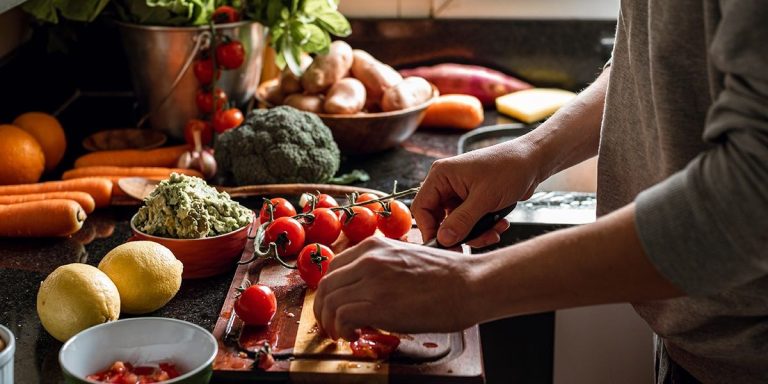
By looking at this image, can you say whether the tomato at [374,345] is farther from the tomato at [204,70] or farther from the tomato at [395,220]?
the tomato at [204,70]

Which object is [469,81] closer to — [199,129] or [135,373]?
[199,129]

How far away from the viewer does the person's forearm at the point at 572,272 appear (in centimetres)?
97

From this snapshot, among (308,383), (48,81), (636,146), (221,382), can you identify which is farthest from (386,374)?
(48,81)

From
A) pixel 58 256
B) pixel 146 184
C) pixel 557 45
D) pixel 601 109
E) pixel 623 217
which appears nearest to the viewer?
pixel 623 217

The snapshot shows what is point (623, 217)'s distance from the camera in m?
0.98

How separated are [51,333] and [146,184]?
2.00ft

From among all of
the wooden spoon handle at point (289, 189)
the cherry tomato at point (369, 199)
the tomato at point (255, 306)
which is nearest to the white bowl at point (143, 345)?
the tomato at point (255, 306)

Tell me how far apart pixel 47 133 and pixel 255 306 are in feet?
3.03

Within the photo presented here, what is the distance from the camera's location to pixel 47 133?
1.97 m

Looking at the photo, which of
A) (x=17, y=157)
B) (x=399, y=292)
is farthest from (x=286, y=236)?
(x=17, y=157)

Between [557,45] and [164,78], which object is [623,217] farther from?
[557,45]

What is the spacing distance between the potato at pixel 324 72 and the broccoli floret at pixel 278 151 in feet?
0.73

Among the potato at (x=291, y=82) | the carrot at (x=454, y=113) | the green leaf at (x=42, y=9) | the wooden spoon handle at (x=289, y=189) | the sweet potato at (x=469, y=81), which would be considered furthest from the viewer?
the sweet potato at (x=469, y=81)

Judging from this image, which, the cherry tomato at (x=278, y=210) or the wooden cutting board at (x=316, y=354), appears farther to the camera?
the cherry tomato at (x=278, y=210)
